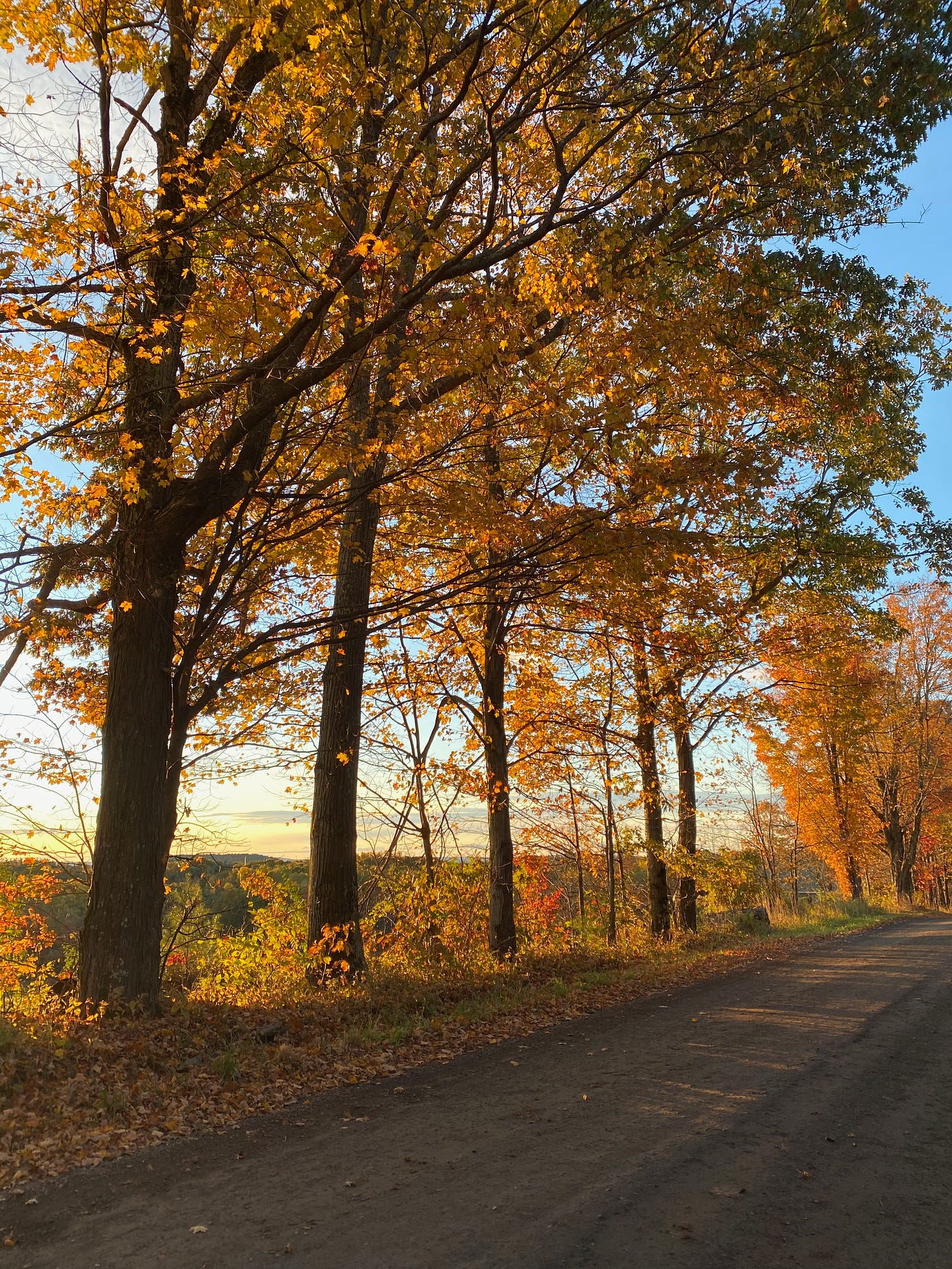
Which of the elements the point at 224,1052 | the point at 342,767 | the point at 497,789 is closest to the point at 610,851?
the point at 497,789

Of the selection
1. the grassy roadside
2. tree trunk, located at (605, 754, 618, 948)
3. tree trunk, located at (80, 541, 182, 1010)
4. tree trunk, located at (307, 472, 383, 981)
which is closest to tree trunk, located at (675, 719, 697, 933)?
tree trunk, located at (605, 754, 618, 948)

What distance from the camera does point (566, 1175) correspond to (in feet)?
13.5

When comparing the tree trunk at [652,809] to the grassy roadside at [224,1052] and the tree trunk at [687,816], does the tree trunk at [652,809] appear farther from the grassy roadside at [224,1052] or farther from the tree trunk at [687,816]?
the grassy roadside at [224,1052]

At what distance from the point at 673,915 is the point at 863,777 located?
A: 60.8 ft

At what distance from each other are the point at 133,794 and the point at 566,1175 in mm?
4797

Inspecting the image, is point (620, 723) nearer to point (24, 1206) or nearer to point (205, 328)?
point (205, 328)

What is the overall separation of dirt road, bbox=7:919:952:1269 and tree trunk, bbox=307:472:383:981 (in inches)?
124

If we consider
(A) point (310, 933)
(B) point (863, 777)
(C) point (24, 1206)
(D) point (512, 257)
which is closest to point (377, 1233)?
(C) point (24, 1206)

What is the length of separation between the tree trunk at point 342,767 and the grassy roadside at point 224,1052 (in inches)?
28.3

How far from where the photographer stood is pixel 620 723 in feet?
48.4

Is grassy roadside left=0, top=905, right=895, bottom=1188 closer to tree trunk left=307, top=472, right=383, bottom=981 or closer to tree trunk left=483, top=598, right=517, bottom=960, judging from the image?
tree trunk left=307, top=472, right=383, bottom=981

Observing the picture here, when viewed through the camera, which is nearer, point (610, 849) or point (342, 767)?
point (342, 767)

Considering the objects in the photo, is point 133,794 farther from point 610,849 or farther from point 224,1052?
point 610,849

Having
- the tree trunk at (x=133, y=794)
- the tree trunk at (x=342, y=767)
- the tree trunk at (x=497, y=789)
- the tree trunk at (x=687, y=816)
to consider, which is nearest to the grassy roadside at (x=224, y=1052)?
the tree trunk at (x=133, y=794)
